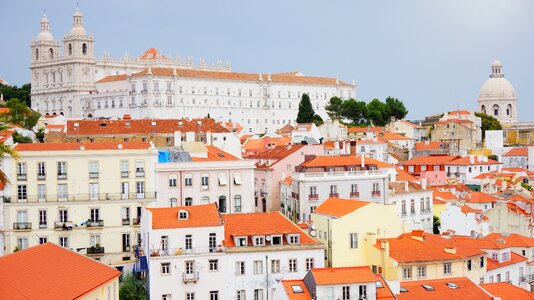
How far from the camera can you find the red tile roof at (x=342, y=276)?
3659cm

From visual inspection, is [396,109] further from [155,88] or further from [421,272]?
[421,272]

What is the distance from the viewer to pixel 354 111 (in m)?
143

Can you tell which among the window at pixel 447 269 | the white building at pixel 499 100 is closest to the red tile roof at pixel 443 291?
the window at pixel 447 269

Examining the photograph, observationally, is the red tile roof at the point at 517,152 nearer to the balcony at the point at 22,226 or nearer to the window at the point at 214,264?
the window at the point at 214,264

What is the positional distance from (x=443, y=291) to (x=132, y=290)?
15170mm

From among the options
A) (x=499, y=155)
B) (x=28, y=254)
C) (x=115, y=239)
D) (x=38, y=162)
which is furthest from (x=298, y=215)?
(x=499, y=155)

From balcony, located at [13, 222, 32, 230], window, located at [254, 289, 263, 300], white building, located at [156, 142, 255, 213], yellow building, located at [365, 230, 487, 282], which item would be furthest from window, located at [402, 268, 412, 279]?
balcony, located at [13, 222, 32, 230]

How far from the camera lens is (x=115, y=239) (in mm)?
49219

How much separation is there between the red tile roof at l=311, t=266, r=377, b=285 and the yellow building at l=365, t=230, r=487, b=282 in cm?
436

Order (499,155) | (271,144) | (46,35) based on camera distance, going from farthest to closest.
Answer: (46,35) → (499,155) → (271,144)

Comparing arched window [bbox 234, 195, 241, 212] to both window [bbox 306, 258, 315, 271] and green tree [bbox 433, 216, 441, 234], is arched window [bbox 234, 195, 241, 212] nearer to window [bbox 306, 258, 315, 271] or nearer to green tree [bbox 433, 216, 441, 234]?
window [bbox 306, 258, 315, 271]

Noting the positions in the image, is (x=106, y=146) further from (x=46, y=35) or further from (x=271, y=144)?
(x=46, y=35)

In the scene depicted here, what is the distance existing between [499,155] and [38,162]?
76.1 metres

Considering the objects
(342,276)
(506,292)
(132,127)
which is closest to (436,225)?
(506,292)
